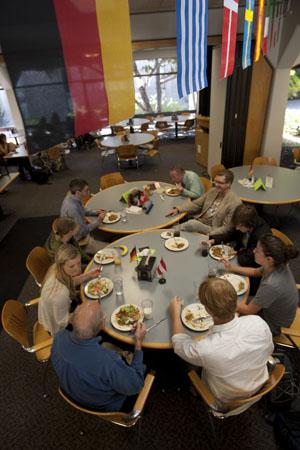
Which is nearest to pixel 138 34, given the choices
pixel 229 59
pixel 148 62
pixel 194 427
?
pixel 229 59

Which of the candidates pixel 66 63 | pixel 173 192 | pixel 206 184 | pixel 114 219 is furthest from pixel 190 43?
pixel 206 184

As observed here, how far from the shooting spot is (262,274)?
2.54 metres

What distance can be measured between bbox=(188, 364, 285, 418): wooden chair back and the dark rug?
301 centimetres

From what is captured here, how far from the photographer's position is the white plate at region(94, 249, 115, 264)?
9.51 ft

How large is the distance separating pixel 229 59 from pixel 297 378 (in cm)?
300

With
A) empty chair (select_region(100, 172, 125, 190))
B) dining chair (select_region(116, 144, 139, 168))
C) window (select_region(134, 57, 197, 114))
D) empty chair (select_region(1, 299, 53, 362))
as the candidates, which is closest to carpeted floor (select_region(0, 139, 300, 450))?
empty chair (select_region(1, 299, 53, 362))

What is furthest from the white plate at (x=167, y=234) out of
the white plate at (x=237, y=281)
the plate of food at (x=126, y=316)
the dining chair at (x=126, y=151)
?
the dining chair at (x=126, y=151)

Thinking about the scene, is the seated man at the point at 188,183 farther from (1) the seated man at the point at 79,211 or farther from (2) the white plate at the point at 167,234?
(1) the seated man at the point at 79,211

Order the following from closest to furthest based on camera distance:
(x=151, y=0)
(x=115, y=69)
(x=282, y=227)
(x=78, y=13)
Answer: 1. (x=78, y=13)
2. (x=115, y=69)
3. (x=151, y=0)
4. (x=282, y=227)

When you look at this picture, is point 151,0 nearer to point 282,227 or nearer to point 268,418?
point 282,227

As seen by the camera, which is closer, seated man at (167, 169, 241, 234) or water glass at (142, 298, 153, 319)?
water glass at (142, 298, 153, 319)

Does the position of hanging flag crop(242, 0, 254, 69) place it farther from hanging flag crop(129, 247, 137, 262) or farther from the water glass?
the water glass

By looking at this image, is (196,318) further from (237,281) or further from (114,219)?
(114,219)

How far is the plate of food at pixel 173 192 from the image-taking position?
420cm
